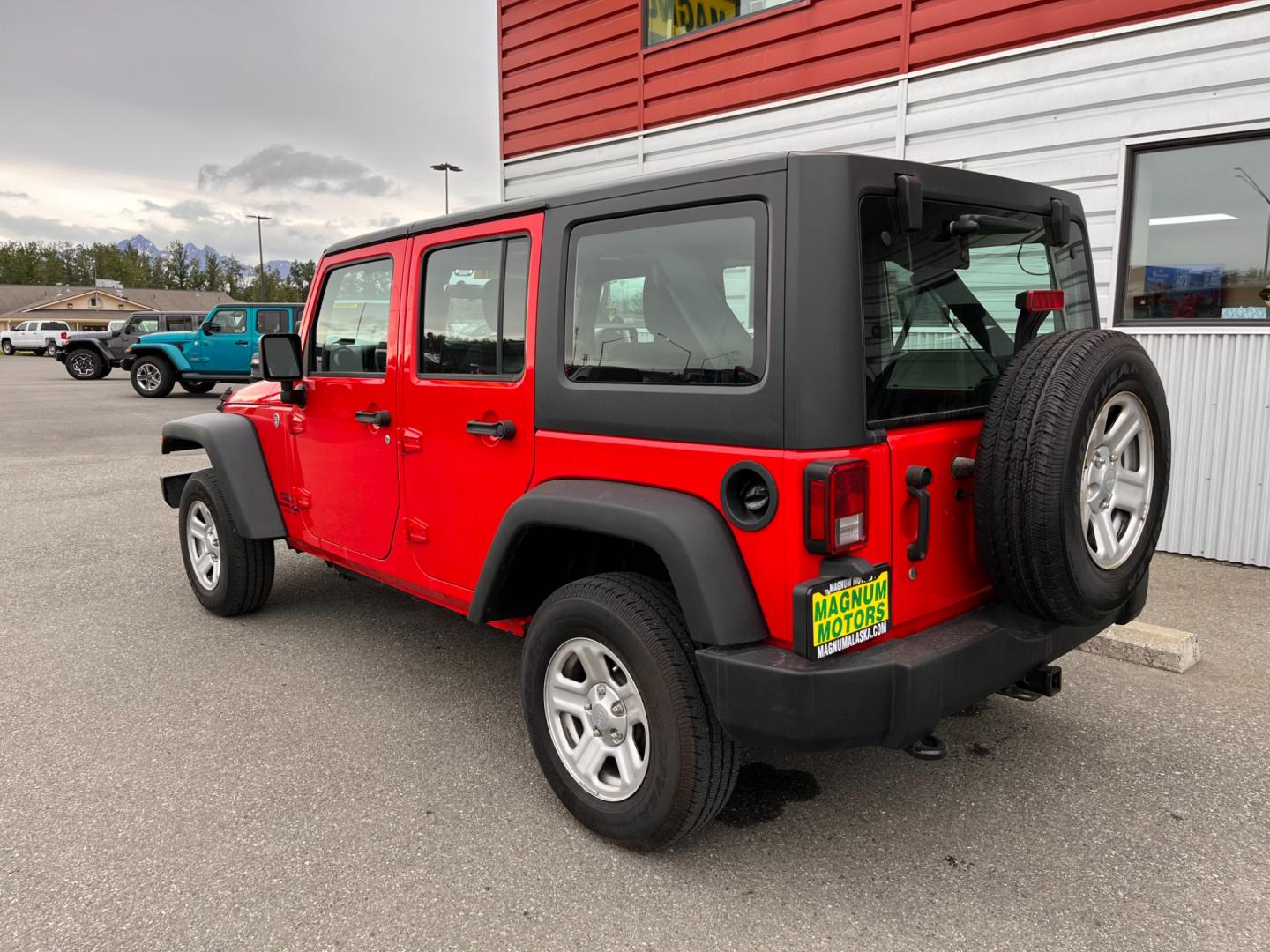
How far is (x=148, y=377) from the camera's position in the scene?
Answer: 62.6ft

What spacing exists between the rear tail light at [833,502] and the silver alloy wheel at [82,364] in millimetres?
28152

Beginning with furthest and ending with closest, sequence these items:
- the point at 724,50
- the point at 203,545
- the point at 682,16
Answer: the point at 682,16, the point at 724,50, the point at 203,545

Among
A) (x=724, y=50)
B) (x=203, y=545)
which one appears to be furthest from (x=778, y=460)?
(x=724, y=50)

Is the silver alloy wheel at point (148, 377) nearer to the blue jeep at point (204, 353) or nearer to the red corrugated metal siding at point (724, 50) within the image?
the blue jeep at point (204, 353)

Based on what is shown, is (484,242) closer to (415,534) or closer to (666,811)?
(415,534)

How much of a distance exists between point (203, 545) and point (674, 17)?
620 cm

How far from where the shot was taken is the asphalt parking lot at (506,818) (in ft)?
7.64

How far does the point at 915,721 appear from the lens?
2254mm

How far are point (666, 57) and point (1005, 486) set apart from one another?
6.89m

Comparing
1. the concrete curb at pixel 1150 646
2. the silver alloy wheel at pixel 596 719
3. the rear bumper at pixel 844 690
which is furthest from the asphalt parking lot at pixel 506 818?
the rear bumper at pixel 844 690

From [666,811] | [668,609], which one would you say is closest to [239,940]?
[666,811]

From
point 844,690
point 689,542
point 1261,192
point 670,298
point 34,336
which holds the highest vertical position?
point 1261,192

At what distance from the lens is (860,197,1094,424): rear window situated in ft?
7.68

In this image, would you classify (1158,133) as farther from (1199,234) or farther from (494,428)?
(494,428)
